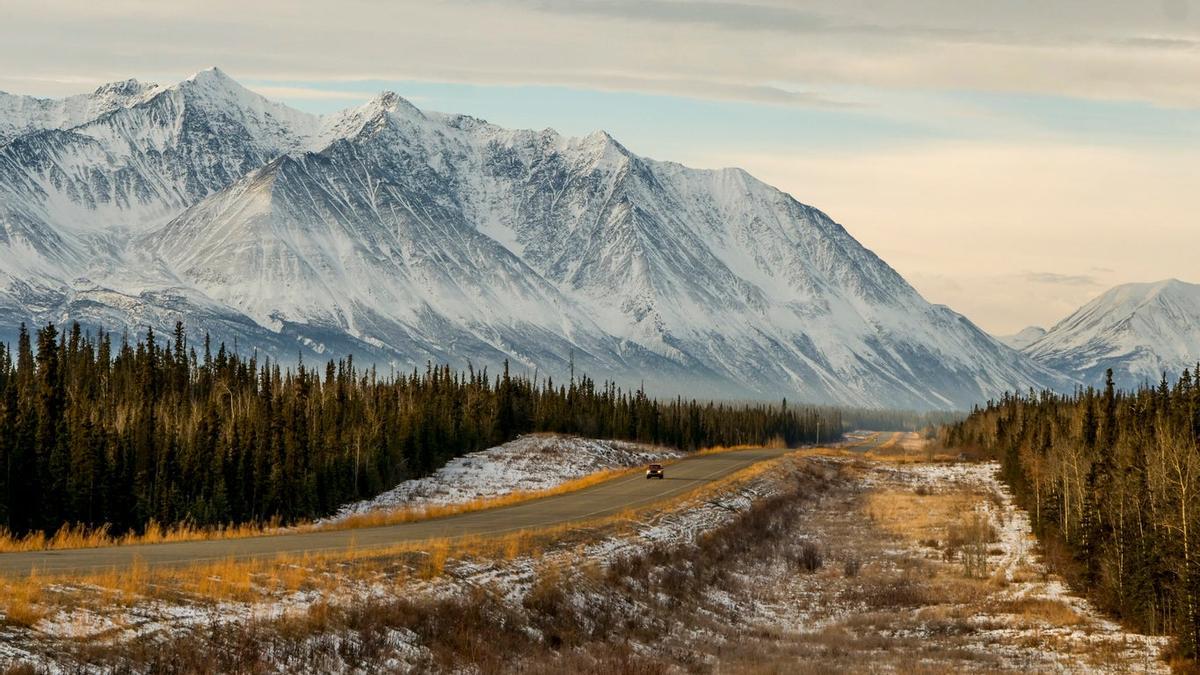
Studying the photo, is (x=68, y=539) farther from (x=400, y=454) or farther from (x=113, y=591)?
(x=400, y=454)

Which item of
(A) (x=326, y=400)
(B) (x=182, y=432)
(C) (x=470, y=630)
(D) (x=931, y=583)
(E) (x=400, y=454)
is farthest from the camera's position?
(A) (x=326, y=400)

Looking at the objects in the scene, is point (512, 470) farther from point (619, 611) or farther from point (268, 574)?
point (268, 574)

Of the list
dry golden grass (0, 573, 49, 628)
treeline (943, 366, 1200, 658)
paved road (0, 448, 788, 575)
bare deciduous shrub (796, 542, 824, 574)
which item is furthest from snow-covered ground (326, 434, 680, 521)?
dry golden grass (0, 573, 49, 628)

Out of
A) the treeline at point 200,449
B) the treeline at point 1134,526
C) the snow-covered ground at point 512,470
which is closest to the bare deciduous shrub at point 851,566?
the treeline at point 1134,526

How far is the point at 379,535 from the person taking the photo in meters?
45.8

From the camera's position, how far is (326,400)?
11156 cm

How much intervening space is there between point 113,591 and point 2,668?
5.29 m

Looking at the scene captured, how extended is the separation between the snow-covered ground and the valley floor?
77.1 ft

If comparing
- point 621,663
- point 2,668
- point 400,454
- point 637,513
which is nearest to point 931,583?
point 637,513

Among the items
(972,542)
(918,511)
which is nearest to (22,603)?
(972,542)

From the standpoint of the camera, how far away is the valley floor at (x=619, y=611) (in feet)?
85.4

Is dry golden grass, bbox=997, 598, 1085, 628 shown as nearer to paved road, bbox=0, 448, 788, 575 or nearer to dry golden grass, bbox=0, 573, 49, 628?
paved road, bbox=0, 448, 788, 575

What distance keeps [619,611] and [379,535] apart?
10674 mm

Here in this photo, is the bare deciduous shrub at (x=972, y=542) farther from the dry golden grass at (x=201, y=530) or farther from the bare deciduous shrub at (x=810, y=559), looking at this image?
the dry golden grass at (x=201, y=530)
